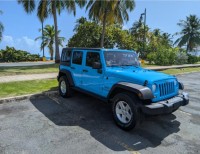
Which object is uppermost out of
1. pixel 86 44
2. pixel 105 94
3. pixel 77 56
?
pixel 86 44

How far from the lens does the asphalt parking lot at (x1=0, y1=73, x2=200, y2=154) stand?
3.74m

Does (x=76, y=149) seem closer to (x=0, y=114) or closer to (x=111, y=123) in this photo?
(x=111, y=123)

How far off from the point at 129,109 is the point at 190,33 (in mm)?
46439

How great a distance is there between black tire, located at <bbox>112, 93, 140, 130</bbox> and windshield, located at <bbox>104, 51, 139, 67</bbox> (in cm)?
113

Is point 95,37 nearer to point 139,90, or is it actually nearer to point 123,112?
point 123,112

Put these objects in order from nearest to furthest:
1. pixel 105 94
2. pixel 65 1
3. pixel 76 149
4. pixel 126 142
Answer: pixel 76 149, pixel 126 142, pixel 105 94, pixel 65 1

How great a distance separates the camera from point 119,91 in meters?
4.87

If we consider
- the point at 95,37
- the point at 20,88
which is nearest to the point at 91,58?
the point at 20,88

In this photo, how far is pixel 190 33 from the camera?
44781 millimetres

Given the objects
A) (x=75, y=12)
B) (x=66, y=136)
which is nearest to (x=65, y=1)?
(x=75, y=12)

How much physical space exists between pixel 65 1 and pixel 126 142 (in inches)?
753

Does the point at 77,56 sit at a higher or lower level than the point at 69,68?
higher

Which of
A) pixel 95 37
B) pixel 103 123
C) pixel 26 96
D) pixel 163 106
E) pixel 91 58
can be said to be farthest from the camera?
pixel 95 37

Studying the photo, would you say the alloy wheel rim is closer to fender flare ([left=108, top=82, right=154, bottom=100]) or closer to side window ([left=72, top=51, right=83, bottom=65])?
fender flare ([left=108, top=82, right=154, bottom=100])
